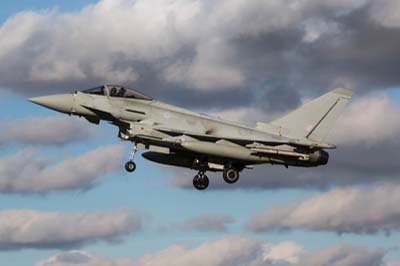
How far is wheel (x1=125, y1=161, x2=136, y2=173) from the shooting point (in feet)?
157

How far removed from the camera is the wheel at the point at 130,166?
47906mm

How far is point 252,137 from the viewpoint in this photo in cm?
5072

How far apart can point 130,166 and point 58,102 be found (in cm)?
494

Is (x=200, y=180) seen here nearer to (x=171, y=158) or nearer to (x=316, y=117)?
(x=171, y=158)

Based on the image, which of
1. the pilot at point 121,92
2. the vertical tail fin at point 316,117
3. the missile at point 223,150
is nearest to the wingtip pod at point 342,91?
the vertical tail fin at point 316,117

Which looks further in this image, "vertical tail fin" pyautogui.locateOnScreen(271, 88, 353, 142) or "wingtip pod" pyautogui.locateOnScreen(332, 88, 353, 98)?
"wingtip pod" pyautogui.locateOnScreen(332, 88, 353, 98)

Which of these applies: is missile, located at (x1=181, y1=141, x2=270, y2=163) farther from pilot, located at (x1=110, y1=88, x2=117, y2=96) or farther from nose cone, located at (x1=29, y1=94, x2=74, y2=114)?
nose cone, located at (x1=29, y1=94, x2=74, y2=114)

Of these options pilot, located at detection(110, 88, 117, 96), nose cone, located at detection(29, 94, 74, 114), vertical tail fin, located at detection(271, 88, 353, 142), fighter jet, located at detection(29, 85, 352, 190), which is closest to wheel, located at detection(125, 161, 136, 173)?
fighter jet, located at detection(29, 85, 352, 190)

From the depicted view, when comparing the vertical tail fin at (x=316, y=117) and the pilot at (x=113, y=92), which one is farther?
the vertical tail fin at (x=316, y=117)

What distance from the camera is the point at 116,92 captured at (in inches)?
1973

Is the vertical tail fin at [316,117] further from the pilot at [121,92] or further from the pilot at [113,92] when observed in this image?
the pilot at [113,92]

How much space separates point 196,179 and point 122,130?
16.4ft

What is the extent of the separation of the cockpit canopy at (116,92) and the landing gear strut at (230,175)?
5437 millimetres

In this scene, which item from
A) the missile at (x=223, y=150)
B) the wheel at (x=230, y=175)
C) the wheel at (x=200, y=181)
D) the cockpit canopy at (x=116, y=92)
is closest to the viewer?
the missile at (x=223, y=150)
